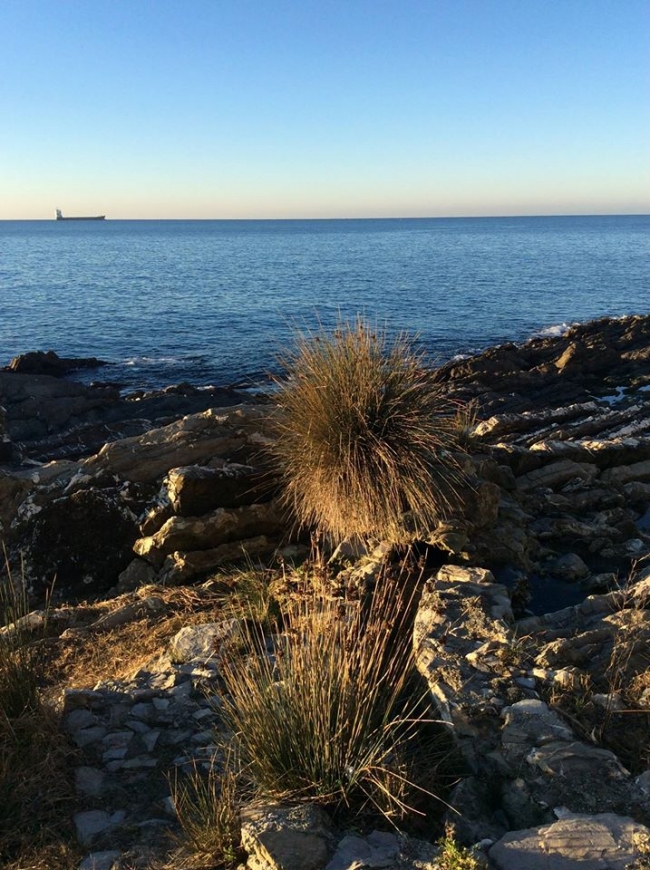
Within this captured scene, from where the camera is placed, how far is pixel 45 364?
2744cm

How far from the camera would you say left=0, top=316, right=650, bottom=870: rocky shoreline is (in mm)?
3570

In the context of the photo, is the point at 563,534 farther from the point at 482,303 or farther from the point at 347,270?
the point at 347,270

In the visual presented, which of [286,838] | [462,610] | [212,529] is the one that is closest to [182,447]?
[212,529]

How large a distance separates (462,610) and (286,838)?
2888 millimetres

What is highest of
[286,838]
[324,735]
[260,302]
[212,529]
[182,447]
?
[260,302]

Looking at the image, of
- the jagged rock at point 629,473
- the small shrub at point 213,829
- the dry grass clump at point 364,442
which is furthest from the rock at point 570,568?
the small shrub at point 213,829

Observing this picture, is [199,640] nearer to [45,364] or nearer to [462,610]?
[462,610]

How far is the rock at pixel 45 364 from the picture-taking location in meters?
26.8

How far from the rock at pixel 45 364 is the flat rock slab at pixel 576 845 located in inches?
1039

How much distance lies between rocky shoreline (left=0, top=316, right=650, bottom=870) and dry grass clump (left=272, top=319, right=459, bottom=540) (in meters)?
0.43

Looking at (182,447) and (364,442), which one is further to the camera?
(182,447)

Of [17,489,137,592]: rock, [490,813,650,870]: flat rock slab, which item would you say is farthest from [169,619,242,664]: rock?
[490,813,650,870]: flat rock slab

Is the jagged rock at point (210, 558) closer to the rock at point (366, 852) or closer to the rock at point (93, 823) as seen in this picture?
the rock at point (93, 823)

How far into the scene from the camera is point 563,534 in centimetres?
916
